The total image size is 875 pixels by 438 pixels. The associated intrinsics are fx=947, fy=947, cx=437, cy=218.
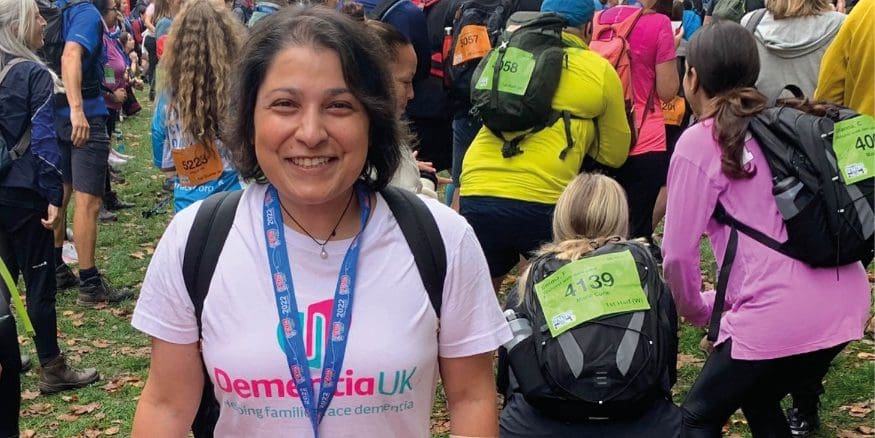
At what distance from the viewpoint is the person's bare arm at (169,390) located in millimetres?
2115

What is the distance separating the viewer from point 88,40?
7.17m

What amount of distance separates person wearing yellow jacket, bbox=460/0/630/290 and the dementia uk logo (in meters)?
2.63

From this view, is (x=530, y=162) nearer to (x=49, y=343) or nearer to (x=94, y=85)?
(x=49, y=343)

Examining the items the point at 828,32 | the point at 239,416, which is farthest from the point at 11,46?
the point at 828,32

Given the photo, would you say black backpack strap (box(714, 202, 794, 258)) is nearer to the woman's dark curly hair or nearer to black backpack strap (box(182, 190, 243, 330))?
the woman's dark curly hair

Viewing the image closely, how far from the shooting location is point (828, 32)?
5.55 meters

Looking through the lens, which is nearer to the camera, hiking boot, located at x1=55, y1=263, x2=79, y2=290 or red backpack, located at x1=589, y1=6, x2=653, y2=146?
red backpack, located at x1=589, y1=6, x2=653, y2=146

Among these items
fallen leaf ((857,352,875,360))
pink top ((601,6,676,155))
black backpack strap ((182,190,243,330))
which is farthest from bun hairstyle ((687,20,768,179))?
fallen leaf ((857,352,875,360))

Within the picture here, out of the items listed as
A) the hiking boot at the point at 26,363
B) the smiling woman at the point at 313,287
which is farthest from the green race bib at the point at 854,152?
the hiking boot at the point at 26,363

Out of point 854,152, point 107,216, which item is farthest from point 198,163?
point 107,216

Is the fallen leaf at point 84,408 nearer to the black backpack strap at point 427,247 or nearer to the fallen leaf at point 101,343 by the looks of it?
the fallen leaf at point 101,343

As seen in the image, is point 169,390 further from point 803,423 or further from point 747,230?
point 803,423

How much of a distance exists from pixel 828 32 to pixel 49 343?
4.97 metres

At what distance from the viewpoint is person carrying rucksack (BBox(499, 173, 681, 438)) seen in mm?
3215
